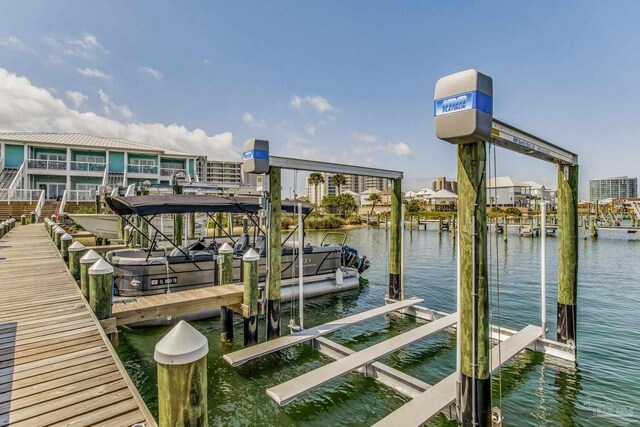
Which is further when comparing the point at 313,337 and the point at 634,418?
the point at 313,337

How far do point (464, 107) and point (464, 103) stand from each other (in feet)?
0.15

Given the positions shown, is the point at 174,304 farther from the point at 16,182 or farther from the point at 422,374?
the point at 16,182

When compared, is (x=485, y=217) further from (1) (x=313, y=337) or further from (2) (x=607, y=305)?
(2) (x=607, y=305)

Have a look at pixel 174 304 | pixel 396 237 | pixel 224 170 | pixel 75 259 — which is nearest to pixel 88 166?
pixel 75 259

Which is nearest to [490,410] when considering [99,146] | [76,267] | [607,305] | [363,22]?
[76,267]

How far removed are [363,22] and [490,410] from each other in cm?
1177

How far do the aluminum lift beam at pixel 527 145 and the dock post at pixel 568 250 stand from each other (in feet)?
1.09

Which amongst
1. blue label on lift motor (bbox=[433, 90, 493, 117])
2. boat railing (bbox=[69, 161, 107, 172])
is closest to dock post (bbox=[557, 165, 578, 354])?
blue label on lift motor (bbox=[433, 90, 493, 117])

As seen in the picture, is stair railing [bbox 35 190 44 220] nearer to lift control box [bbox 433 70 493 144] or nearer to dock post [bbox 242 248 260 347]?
dock post [bbox 242 248 260 347]

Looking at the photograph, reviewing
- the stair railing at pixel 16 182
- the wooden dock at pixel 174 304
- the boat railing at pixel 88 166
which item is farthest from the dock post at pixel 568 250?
the boat railing at pixel 88 166

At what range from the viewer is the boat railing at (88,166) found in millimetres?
29312

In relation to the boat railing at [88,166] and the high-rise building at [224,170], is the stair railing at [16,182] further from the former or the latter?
the high-rise building at [224,170]

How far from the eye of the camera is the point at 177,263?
8.60 meters

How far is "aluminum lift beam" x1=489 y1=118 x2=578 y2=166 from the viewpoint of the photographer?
422cm
